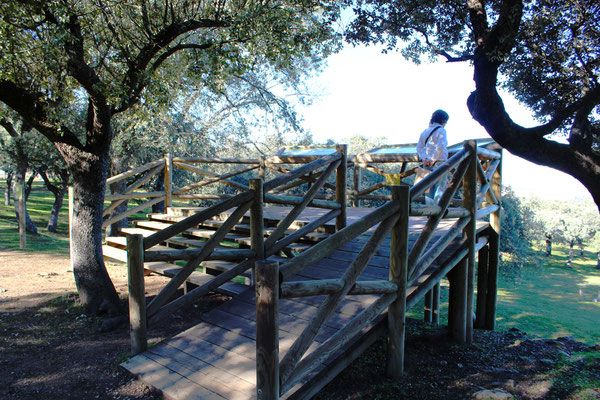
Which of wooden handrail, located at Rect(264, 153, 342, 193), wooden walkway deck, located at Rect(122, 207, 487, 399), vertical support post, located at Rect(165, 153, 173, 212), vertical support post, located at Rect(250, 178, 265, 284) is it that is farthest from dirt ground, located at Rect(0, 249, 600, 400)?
vertical support post, located at Rect(165, 153, 173, 212)

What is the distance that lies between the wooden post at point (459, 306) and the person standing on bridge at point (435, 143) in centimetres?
100

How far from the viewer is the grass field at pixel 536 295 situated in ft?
45.9

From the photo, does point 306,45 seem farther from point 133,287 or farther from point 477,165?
point 133,287

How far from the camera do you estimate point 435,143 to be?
5258 mm

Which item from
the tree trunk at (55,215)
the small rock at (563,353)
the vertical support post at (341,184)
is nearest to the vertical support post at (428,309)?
the small rock at (563,353)

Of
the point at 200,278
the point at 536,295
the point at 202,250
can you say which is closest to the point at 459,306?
the point at 202,250

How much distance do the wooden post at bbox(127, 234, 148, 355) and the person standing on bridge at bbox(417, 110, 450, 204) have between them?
3.76 m

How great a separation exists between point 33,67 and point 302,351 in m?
5.50

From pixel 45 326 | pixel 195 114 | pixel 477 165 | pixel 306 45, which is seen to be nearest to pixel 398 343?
pixel 477 165

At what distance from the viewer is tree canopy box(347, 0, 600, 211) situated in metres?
8.20

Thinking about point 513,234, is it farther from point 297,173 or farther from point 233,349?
point 233,349

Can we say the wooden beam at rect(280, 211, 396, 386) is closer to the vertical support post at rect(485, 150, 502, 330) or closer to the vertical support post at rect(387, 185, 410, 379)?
the vertical support post at rect(387, 185, 410, 379)

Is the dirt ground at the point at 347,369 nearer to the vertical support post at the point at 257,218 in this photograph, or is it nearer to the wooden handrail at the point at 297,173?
the vertical support post at the point at 257,218

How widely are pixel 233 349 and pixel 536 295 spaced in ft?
74.9
